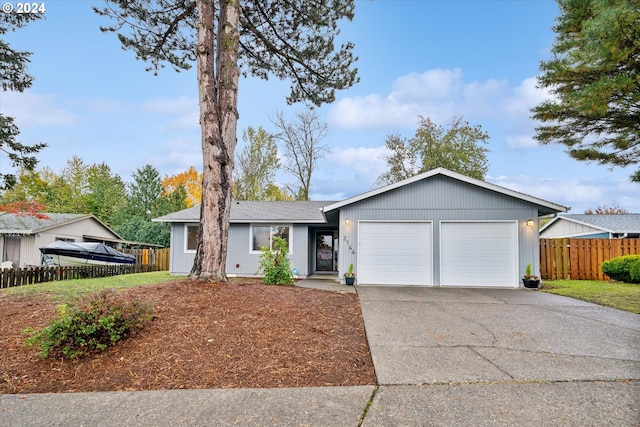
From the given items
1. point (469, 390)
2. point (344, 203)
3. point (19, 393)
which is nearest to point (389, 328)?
point (469, 390)

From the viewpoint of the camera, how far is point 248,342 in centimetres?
390

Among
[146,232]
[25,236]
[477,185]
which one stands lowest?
[25,236]

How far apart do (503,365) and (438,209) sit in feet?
24.1

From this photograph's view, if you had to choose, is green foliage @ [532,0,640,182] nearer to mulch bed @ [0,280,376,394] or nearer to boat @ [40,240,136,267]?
mulch bed @ [0,280,376,394]

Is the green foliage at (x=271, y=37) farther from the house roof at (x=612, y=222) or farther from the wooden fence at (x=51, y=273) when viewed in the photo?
the house roof at (x=612, y=222)

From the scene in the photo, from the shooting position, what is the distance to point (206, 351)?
367 cm

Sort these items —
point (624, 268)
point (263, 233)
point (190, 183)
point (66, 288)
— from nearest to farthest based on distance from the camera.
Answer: point (66, 288)
point (624, 268)
point (263, 233)
point (190, 183)

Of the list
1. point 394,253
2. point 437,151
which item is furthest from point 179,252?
point 437,151

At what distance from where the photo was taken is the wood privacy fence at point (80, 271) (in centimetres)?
985

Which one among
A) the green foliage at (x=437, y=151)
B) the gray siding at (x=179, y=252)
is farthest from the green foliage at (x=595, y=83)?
the green foliage at (x=437, y=151)

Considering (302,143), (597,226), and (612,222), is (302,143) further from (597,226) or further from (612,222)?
(612,222)

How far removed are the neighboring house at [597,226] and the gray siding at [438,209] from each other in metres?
10.4

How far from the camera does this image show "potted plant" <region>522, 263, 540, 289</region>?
9.61 metres

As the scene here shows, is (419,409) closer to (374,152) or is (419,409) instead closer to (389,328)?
(389,328)
